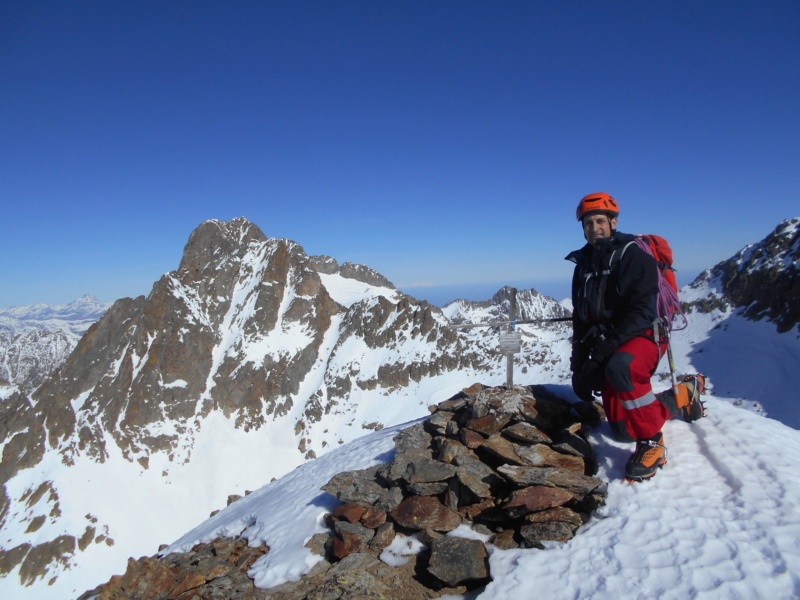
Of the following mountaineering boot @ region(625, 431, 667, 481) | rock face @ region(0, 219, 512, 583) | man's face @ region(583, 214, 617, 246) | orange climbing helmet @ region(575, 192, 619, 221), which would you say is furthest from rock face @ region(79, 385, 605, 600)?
rock face @ region(0, 219, 512, 583)

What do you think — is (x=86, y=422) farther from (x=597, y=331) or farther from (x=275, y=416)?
(x=597, y=331)

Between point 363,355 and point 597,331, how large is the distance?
3035 inches

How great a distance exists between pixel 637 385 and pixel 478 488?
3234mm

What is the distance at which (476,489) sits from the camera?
7.15 m

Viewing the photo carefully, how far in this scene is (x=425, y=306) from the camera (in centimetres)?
8288

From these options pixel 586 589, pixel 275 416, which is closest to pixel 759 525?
pixel 586 589

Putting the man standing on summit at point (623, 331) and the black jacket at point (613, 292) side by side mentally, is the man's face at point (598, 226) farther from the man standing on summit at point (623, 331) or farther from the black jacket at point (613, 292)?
the black jacket at point (613, 292)

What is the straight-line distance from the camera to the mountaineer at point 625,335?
641 centimetres

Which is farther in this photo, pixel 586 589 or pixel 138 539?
pixel 138 539

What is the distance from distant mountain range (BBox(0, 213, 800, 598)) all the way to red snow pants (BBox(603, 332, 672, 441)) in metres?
45.0

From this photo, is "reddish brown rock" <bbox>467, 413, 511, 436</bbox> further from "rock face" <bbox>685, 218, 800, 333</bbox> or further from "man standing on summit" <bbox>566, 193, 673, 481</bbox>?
"rock face" <bbox>685, 218, 800, 333</bbox>

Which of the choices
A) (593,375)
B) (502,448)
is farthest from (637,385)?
(502,448)

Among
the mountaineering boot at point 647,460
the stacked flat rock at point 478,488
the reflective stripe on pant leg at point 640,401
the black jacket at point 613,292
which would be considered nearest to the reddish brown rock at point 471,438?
the stacked flat rock at point 478,488

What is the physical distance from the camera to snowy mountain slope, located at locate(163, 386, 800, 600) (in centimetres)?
462
